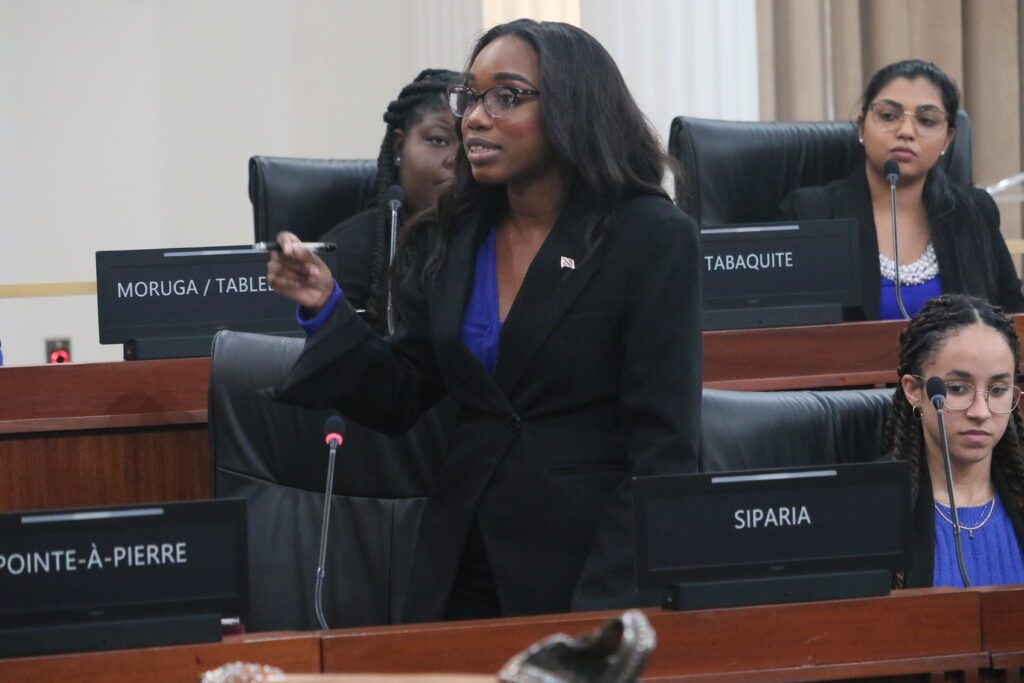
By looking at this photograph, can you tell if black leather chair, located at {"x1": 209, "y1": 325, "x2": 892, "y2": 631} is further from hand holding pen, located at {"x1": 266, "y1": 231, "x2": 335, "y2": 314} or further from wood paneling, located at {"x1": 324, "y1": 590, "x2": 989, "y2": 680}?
wood paneling, located at {"x1": 324, "y1": 590, "x2": 989, "y2": 680}

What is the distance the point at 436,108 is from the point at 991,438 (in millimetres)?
1486

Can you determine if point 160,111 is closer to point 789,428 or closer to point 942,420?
point 789,428

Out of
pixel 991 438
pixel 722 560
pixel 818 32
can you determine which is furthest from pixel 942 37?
pixel 722 560

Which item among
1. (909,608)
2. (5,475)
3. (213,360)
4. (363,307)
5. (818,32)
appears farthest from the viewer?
(818,32)

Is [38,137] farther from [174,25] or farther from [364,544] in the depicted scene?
A: [364,544]

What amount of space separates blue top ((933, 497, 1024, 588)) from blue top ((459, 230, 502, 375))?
0.77 m

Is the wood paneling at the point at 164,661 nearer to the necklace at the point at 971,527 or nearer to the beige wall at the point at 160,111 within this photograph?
the necklace at the point at 971,527

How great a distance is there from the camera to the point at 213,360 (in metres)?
2.14

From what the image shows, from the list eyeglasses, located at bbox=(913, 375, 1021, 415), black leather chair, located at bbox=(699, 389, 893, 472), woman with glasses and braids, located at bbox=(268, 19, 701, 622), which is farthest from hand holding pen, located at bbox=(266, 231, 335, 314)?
eyeglasses, located at bbox=(913, 375, 1021, 415)

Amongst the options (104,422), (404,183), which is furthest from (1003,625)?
(404,183)

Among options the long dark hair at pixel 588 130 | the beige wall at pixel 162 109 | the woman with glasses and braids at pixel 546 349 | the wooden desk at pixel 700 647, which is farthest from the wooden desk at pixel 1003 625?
the beige wall at pixel 162 109

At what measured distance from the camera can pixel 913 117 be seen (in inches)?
133

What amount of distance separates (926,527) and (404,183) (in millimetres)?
1446

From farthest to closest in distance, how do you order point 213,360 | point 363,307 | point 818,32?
point 818,32
point 363,307
point 213,360
